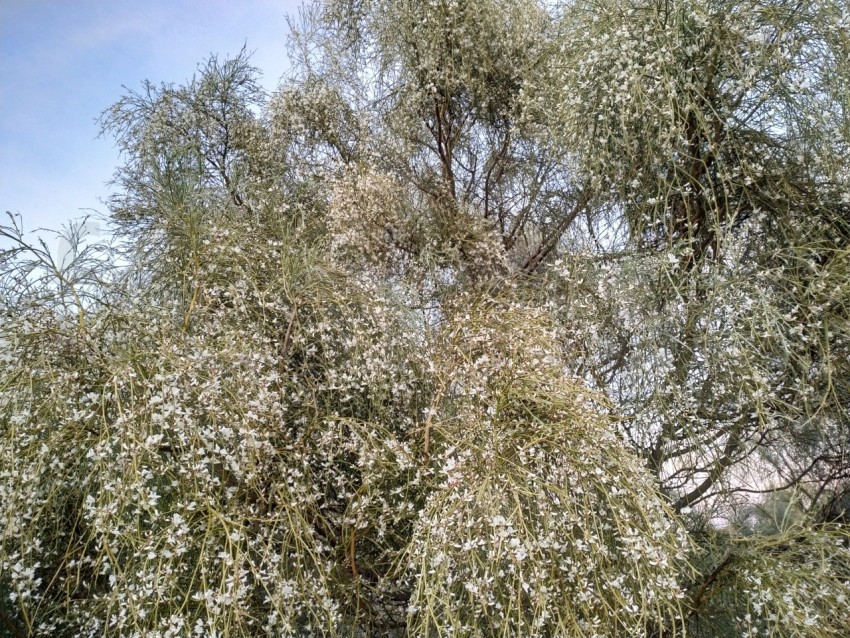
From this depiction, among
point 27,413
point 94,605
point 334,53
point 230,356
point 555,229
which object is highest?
point 334,53

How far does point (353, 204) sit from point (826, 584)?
2.53 meters

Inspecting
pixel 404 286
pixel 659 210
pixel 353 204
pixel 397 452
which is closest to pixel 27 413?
pixel 397 452

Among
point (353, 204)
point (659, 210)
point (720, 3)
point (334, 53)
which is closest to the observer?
point (720, 3)

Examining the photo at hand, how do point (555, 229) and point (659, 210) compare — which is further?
point (555, 229)

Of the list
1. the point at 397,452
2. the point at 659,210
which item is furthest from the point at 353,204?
the point at 397,452

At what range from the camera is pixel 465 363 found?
99.0 inches

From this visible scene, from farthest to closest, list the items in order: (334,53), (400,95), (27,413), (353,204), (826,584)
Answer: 1. (334,53)
2. (400,95)
3. (353,204)
4. (826,584)
5. (27,413)

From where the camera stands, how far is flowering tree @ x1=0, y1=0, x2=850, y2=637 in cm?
209

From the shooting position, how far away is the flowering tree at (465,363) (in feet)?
6.87

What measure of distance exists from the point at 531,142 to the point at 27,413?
3000mm

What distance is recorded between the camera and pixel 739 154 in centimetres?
296

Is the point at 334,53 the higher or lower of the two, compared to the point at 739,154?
higher

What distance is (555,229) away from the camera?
13.7 ft

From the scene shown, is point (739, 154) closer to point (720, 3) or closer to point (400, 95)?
point (720, 3)
